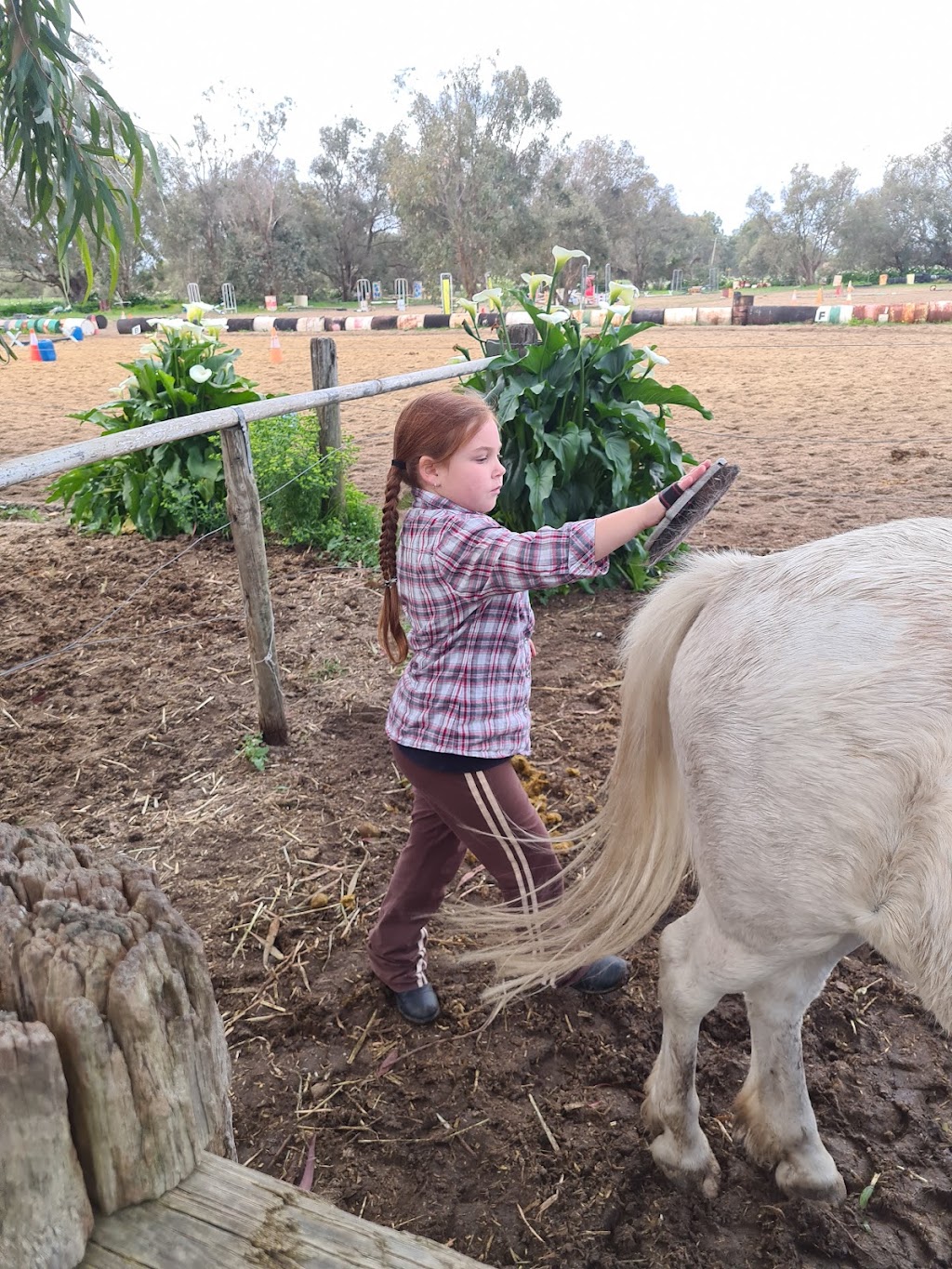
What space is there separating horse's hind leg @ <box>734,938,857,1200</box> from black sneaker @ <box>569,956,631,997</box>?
19.0 inches

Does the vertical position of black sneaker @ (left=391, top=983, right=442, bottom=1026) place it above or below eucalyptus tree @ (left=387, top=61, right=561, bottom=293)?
below

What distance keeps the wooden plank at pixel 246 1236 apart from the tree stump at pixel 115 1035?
0.02 meters

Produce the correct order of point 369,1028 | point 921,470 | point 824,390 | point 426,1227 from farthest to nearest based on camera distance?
point 824,390, point 921,470, point 369,1028, point 426,1227

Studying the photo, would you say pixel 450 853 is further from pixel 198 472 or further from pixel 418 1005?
pixel 198 472

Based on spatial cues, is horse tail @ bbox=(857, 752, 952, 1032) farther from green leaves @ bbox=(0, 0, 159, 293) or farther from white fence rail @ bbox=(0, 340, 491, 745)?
green leaves @ bbox=(0, 0, 159, 293)

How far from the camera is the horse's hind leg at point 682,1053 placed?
1644mm

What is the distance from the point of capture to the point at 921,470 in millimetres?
6762

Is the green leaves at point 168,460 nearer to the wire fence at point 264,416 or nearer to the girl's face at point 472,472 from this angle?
the wire fence at point 264,416

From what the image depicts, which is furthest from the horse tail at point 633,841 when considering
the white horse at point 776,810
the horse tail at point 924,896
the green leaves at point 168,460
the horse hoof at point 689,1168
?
the green leaves at point 168,460

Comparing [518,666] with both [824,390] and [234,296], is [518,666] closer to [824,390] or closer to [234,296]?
[824,390]

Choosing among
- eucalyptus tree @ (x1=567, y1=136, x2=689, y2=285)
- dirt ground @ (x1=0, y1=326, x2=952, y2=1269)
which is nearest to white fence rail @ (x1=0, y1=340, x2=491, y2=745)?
dirt ground @ (x1=0, y1=326, x2=952, y2=1269)


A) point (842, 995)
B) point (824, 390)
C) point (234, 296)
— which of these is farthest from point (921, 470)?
point (234, 296)

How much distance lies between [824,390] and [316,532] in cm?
783

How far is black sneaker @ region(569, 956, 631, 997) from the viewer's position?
2178 millimetres
